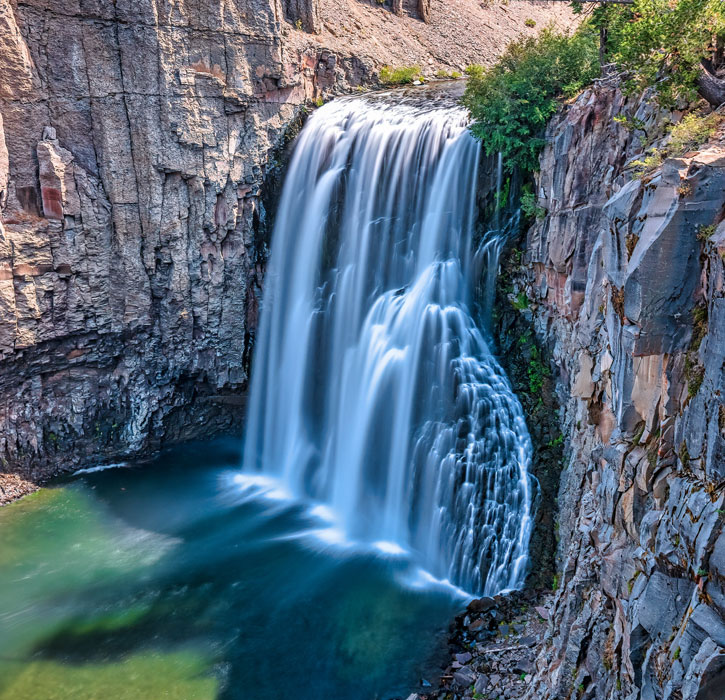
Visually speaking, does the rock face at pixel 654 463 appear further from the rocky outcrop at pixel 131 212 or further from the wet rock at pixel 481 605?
the rocky outcrop at pixel 131 212

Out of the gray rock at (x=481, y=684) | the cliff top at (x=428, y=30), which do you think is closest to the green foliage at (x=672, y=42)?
the gray rock at (x=481, y=684)

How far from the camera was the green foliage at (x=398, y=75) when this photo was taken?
21594 millimetres

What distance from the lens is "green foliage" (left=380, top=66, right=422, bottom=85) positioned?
21594 millimetres

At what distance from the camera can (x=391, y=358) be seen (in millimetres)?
14430

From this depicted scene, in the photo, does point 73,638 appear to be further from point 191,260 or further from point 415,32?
point 415,32

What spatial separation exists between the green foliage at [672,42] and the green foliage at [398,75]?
1308cm

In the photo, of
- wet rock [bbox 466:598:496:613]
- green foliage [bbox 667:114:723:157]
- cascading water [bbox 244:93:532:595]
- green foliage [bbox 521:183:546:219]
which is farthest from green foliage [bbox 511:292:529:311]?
green foliage [bbox 667:114:723:157]

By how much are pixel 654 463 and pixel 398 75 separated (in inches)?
745

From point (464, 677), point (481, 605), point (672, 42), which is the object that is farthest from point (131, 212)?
point (464, 677)

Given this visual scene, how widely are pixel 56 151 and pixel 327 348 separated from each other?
8.10m

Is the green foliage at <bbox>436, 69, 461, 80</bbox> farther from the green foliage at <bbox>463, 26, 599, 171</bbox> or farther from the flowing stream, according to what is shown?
the green foliage at <bbox>463, 26, 599, 171</bbox>

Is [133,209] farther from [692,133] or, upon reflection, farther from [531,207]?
[692,133]

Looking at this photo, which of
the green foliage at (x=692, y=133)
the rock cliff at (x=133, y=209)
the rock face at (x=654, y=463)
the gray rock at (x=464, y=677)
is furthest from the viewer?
the rock cliff at (x=133, y=209)

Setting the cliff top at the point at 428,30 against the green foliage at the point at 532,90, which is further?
the cliff top at the point at 428,30
